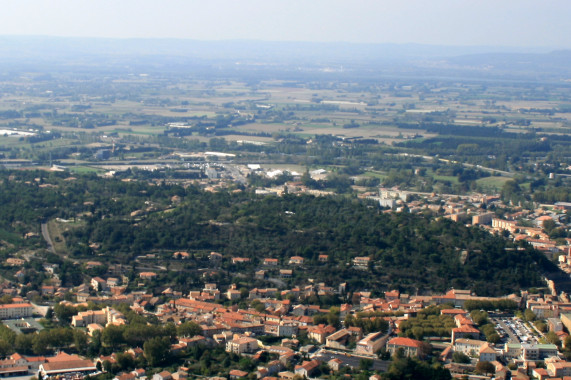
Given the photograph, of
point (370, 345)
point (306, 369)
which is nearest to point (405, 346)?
point (370, 345)

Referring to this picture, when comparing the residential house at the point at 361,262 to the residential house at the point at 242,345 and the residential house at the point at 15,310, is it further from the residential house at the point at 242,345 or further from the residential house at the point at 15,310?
the residential house at the point at 15,310

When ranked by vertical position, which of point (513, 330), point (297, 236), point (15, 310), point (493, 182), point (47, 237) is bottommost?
point (493, 182)

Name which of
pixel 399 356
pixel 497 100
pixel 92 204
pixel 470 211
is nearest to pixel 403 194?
pixel 470 211

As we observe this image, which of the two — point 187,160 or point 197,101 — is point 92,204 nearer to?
point 187,160

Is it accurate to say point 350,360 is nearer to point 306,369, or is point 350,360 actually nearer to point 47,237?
point 306,369

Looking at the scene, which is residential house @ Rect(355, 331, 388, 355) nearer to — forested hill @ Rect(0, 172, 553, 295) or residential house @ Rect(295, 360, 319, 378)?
residential house @ Rect(295, 360, 319, 378)

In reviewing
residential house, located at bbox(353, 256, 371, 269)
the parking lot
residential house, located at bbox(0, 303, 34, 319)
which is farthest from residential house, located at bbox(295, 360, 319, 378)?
residential house, located at bbox(353, 256, 371, 269)
